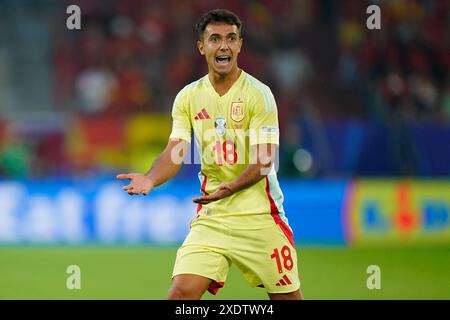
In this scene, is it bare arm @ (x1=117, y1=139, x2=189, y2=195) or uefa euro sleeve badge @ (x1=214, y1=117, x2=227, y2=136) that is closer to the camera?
bare arm @ (x1=117, y1=139, x2=189, y2=195)

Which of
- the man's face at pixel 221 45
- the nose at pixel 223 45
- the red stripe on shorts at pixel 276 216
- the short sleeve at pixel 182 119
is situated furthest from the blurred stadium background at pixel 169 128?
the nose at pixel 223 45

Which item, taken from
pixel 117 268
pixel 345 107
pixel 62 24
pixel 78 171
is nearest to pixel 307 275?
pixel 117 268

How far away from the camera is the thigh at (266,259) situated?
5.75 m

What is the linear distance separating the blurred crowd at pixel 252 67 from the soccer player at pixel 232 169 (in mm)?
9409

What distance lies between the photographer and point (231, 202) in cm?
584

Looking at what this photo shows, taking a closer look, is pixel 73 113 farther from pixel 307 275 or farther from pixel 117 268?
pixel 307 275

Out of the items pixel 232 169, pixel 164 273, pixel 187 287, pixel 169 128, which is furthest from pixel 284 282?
pixel 169 128

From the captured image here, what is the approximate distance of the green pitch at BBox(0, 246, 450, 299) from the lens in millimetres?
8922

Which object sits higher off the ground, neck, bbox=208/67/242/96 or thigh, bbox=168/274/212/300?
neck, bbox=208/67/242/96

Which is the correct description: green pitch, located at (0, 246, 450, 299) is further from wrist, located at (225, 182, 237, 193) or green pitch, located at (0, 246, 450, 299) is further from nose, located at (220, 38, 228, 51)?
nose, located at (220, 38, 228, 51)

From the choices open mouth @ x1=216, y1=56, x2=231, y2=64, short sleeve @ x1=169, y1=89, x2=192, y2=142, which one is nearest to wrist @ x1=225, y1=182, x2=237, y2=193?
short sleeve @ x1=169, y1=89, x2=192, y2=142

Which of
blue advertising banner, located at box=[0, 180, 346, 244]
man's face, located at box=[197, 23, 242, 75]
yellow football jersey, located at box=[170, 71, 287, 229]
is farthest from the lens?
blue advertising banner, located at box=[0, 180, 346, 244]

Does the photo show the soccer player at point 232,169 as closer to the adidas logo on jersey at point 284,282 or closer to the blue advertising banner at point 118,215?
the adidas logo on jersey at point 284,282

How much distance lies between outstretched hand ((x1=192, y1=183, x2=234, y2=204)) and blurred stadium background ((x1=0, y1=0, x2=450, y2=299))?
11.5 ft
